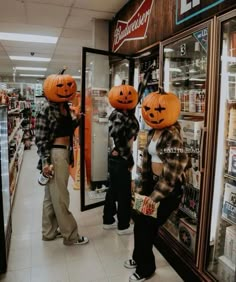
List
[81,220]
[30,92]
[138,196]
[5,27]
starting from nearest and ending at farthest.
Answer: [138,196] < [81,220] < [5,27] < [30,92]

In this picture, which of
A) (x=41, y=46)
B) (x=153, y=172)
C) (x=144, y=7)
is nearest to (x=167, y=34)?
(x=144, y=7)

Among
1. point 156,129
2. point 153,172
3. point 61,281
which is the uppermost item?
point 156,129

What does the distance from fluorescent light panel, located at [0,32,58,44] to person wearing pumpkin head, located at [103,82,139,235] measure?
149 inches

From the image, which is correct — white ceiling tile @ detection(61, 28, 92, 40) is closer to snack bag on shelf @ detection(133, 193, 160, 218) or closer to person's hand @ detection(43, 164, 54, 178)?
person's hand @ detection(43, 164, 54, 178)

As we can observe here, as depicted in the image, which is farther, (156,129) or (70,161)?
(70,161)

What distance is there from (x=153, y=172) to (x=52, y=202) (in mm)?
1265

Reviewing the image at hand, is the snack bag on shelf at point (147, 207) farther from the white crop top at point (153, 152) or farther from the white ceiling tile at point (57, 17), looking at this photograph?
the white ceiling tile at point (57, 17)

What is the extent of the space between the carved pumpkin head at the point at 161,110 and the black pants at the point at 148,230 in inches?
20.9

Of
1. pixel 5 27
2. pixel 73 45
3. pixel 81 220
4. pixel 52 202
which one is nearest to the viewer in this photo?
pixel 52 202

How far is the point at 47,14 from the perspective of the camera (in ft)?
14.9

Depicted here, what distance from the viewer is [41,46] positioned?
717 centimetres

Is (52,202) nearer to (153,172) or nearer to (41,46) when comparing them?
(153,172)

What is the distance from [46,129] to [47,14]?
2.60m

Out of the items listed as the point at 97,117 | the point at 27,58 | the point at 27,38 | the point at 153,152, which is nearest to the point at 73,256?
the point at 153,152
